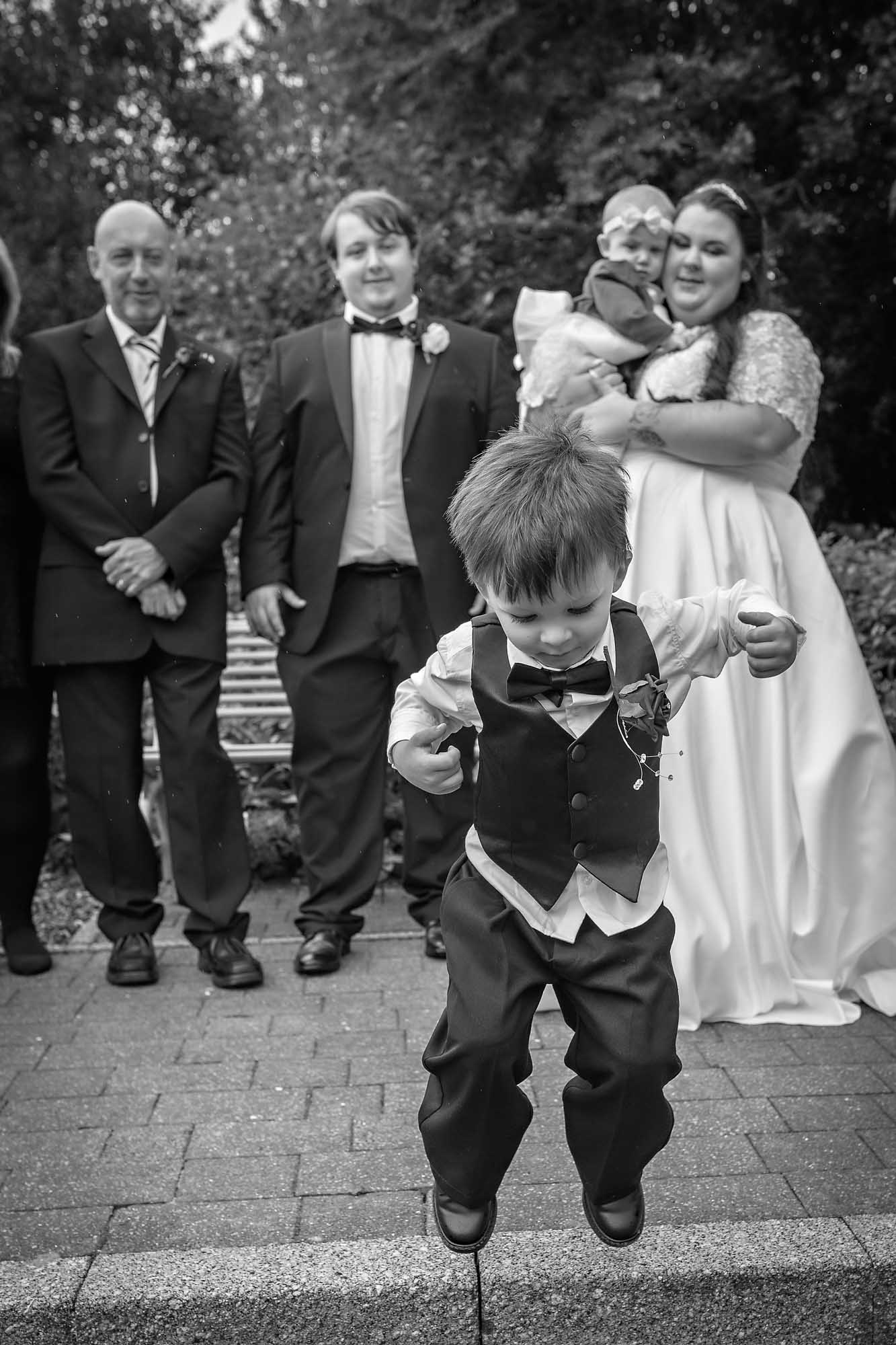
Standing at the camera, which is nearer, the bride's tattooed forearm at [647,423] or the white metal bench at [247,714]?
the bride's tattooed forearm at [647,423]

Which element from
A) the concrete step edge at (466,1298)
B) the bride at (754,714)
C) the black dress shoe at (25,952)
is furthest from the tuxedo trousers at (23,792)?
the concrete step edge at (466,1298)

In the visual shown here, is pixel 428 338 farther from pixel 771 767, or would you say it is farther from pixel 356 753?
pixel 771 767

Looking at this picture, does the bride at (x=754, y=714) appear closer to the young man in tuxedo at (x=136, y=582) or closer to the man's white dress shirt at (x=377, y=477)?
the man's white dress shirt at (x=377, y=477)

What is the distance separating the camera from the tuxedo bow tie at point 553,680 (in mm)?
2547

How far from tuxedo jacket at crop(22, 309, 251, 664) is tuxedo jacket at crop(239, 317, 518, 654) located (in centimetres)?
18

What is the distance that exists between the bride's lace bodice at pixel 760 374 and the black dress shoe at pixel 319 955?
204 cm

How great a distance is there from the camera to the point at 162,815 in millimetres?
5629

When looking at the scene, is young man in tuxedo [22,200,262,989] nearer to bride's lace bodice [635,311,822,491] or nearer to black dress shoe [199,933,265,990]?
black dress shoe [199,933,265,990]

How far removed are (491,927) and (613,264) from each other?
96.8 inches

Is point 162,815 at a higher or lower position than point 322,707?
lower

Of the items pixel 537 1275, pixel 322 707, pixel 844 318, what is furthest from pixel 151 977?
pixel 844 318

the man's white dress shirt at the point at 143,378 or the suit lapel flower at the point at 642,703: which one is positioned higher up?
the man's white dress shirt at the point at 143,378

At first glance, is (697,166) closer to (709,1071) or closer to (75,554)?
(75,554)

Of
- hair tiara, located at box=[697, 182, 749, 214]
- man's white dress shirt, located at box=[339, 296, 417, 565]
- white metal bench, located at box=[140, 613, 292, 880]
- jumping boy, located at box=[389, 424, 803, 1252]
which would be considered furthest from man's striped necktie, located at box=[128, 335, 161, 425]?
jumping boy, located at box=[389, 424, 803, 1252]
